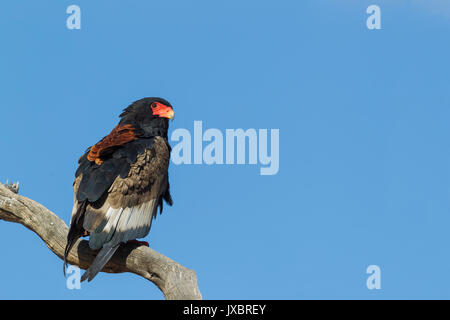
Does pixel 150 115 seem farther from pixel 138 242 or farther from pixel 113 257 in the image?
pixel 113 257

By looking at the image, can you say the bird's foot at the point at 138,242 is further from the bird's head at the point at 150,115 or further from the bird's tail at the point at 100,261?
the bird's head at the point at 150,115

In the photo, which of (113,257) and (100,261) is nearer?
(100,261)

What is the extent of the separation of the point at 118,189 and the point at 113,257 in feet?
3.00

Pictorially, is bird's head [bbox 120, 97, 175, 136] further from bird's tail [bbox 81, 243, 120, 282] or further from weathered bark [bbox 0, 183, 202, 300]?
bird's tail [bbox 81, 243, 120, 282]

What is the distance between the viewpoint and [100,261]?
21.8 feet

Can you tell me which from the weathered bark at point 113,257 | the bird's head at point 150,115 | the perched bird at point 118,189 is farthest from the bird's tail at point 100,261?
the bird's head at point 150,115

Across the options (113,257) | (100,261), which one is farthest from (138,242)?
(100,261)

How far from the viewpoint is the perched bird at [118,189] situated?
22.7 feet

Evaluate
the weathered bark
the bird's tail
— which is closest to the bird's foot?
the weathered bark

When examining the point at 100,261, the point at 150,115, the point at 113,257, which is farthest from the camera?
the point at 150,115

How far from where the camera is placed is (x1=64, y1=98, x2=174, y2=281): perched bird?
22.7 ft

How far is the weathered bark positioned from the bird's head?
195 cm

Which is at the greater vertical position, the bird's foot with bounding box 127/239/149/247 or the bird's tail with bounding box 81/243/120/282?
the bird's foot with bounding box 127/239/149/247
